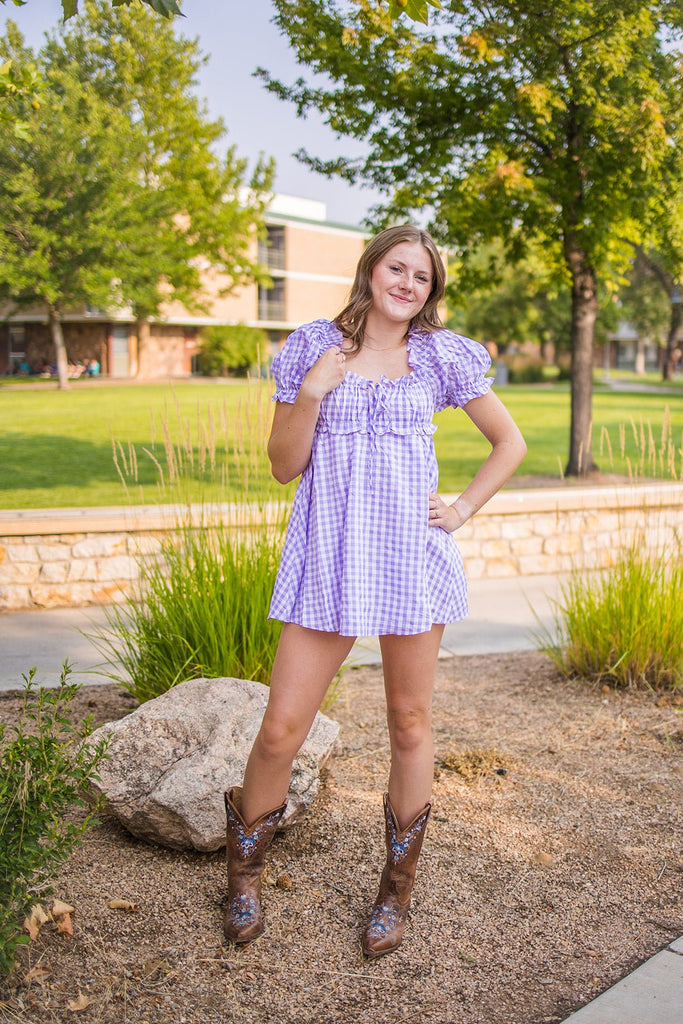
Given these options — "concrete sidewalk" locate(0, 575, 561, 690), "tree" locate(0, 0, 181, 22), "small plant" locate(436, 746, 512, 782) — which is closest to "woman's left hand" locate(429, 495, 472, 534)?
"tree" locate(0, 0, 181, 22)

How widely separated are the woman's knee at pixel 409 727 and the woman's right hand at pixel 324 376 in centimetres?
86

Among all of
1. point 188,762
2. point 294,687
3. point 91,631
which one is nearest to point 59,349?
point 91,631

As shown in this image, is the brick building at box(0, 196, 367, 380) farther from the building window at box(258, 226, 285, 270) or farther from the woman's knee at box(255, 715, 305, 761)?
the woman's knee at box(255, 715, 305, 761)

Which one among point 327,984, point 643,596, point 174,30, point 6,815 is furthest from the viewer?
point 174,30

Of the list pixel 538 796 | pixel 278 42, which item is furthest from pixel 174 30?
pixel 538 796

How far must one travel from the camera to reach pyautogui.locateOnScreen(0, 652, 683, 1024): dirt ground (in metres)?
2.49

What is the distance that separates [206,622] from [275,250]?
4544 cm

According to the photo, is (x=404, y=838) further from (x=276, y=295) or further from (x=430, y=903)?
(x=276, y=295)

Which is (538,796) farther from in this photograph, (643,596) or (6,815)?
(6,815)

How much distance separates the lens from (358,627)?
7.92 feet

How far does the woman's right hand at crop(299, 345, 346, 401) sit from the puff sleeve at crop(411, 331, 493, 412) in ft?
0.94

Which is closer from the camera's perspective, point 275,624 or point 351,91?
point 275,624

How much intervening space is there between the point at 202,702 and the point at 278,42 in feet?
24.6

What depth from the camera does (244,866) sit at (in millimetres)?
2709
